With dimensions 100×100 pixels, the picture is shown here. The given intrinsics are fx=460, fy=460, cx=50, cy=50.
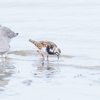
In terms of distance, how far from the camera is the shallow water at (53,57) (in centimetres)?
728

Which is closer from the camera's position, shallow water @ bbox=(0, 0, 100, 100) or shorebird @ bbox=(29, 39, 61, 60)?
shallow water @ bbox=(0, 0, 100, 100)

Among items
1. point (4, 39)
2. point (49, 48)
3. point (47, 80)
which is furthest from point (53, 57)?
point (47, 80)

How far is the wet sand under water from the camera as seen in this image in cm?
699

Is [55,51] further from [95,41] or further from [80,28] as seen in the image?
[80,28]

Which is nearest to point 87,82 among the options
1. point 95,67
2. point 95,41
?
point 95,67

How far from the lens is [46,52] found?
1049 cm

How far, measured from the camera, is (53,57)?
10.7 m

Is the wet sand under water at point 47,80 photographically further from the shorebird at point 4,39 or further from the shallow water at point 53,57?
the shorebird at point 4,39

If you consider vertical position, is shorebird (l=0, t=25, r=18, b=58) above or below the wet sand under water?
above

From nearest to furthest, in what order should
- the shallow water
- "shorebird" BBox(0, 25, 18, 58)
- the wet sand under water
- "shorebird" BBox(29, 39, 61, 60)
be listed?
the wet sand under water, the shallow water, "shorebird" BBox(0, 25, 18, 58), "shorebird" BBox(29, 39, 61, 60)

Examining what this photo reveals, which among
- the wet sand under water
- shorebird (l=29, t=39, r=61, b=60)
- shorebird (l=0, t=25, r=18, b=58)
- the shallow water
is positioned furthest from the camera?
shorebird (l=29, t=39, r=61, b=60)

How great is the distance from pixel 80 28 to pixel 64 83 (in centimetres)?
674

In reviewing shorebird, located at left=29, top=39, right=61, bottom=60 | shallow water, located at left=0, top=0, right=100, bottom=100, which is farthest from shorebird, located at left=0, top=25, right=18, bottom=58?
shorebird, located at left=29, top=39, right=61, bottom=60

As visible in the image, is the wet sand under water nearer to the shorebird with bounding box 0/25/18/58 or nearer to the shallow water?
the shallow water
